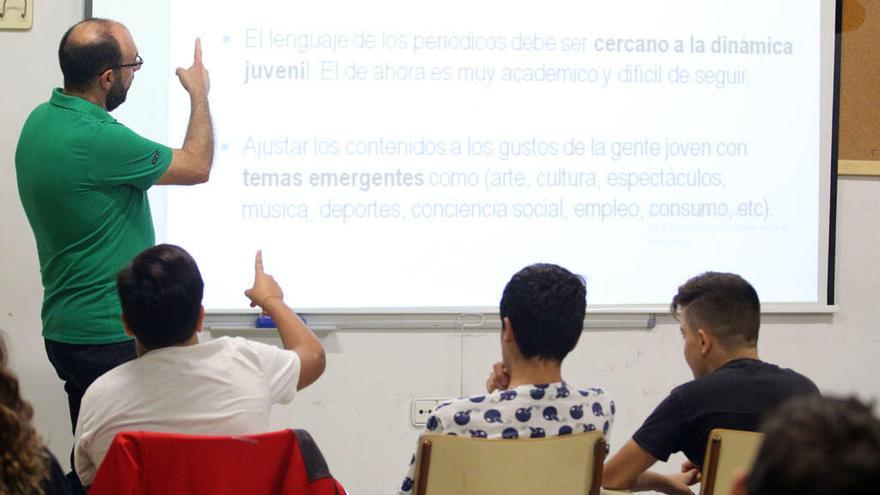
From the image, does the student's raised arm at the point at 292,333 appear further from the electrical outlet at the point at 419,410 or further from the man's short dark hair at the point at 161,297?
the electrical outlet at the point at 419,410

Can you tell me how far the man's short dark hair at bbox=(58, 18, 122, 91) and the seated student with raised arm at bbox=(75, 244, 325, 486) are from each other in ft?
2.93

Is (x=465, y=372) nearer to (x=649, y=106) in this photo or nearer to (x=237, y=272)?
(x=237, y=272)

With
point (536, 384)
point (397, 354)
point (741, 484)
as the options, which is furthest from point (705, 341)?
point (741, 484)

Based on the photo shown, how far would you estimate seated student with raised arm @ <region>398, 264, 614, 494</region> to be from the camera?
1.96m

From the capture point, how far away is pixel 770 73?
3.70 meters

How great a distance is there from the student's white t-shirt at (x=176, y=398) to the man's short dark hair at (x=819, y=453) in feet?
4.07

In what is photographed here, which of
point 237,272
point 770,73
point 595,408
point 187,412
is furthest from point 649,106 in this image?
point 187,412

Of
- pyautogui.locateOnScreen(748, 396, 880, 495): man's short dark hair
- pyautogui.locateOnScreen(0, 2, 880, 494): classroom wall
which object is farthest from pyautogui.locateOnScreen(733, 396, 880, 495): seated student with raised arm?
pyautogui.locateOnScreen(0, 2, 880, 494): classroom wall

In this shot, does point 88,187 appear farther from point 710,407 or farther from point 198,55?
point 710,407

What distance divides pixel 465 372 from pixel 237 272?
33.4 inches

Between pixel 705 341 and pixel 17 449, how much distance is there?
1585 mm

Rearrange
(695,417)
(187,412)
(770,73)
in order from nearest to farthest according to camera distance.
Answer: (187,412) < (695,417) < (770,73)

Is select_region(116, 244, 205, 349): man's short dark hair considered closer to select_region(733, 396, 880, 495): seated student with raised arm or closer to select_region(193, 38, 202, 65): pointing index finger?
select_region(193, 38, 202, 65): pointing index finger

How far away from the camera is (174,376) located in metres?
1.88
